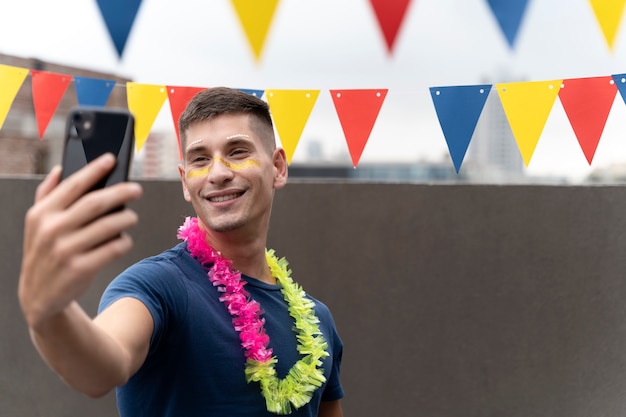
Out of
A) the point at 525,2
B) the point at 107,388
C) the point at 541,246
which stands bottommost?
the point at 107,388

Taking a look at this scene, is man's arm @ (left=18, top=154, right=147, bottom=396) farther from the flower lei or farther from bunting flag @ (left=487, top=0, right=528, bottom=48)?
bunting flag @ (left=487, top=0, right=528, bottom=48)

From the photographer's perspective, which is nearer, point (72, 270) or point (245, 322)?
point (72, 270)

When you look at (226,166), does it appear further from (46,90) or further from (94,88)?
(46,90)

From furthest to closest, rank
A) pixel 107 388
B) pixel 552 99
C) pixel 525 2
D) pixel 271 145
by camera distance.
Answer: pixel 552 99
pixel 525 2
pixel 271 145
pixel 107 388

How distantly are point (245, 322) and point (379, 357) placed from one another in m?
2.20

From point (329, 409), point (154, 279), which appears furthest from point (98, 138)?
point (329, 409)

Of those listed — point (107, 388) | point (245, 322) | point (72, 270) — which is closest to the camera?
A: point (72, 270)

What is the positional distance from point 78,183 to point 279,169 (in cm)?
97

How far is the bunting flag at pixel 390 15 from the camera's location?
2.29 metres

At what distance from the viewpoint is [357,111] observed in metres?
2.88

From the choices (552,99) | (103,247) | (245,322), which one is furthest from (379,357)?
(103,247)

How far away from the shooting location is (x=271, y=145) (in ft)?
5.00

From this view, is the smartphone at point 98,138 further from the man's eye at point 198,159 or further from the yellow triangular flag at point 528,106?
the yellow triangular flag at point 528,106

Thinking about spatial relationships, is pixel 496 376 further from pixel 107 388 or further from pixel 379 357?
pixel 107 388
